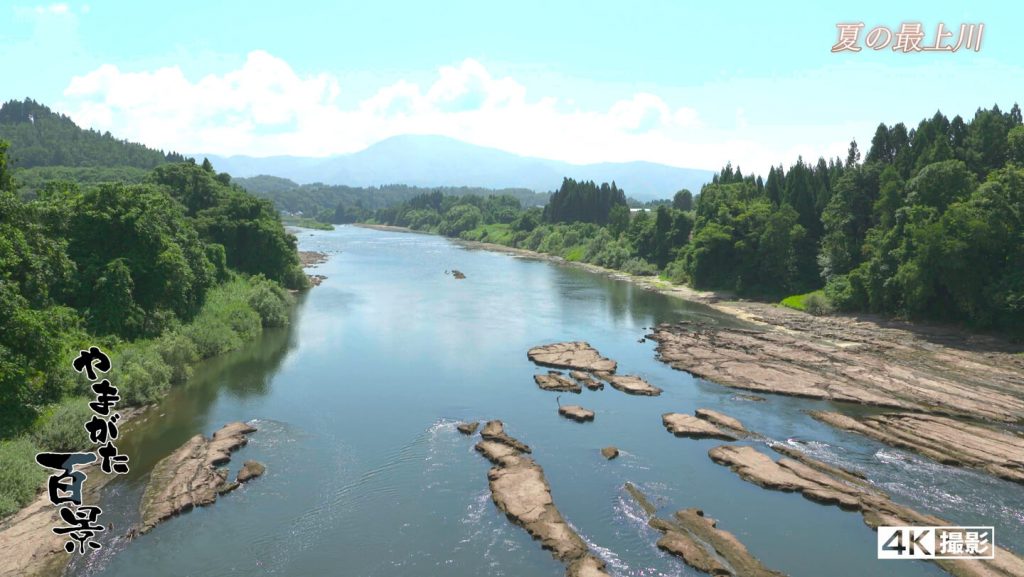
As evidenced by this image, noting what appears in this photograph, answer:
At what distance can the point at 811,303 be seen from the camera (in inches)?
2387

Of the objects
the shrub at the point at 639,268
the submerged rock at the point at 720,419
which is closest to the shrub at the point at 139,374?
the submerged rock at the point at 720,419

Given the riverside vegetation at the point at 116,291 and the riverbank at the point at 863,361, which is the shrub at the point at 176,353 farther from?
the riverbank at the point at 863,361

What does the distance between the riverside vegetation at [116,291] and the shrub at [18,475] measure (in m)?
0.04

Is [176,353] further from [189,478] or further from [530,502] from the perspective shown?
[530,502]

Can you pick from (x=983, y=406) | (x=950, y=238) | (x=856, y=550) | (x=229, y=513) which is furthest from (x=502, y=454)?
(x=950, y=238)

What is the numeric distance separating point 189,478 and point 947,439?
104 feet

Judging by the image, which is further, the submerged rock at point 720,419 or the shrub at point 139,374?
the shrub at point 139,374

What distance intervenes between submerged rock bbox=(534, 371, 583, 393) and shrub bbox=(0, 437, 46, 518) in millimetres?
23622

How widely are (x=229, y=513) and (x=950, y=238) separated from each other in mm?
49226

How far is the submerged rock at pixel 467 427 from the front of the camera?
1179 inches

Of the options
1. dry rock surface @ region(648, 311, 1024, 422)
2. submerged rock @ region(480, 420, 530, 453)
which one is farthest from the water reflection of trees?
dry rock surface @ region(648, 311, 1024, 422)

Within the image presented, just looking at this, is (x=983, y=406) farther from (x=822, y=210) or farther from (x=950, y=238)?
(x=822, y=210)

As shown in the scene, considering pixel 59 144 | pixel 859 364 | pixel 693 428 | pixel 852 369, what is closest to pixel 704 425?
pixel 693 428

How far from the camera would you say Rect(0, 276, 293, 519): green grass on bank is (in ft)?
72.1
